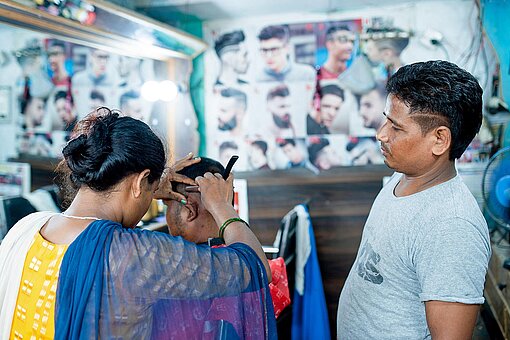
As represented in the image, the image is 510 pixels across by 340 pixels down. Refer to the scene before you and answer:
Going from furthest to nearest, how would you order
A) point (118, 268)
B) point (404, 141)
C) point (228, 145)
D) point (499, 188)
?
point (228, 145) < point (499, 188) < point (404, 141) < point (118, 268)

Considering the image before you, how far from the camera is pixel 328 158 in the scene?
3.48 m

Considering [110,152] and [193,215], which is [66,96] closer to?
[193,215]

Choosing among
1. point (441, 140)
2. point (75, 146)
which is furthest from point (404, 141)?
point (75, 146)

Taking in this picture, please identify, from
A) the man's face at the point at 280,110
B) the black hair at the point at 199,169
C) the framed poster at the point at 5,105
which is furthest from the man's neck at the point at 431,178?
the framed poster at the point at 5,105

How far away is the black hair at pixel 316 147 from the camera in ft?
11.4

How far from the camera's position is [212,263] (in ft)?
3.78

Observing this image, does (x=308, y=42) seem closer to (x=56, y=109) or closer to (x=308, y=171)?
(x=308, y=171)

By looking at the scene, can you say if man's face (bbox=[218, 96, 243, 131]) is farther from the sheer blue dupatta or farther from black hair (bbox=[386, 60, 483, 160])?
the sheer blue dupatta

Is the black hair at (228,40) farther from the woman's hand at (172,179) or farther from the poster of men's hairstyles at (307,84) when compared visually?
the woman's hand at (172,179)

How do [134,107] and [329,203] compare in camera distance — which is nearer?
[329,203]

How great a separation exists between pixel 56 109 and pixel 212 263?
120 inches

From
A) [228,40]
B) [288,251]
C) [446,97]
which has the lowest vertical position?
[288,251]

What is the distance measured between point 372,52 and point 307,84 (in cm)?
46

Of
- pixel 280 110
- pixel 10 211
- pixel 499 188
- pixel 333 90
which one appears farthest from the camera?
pixel 280 110
